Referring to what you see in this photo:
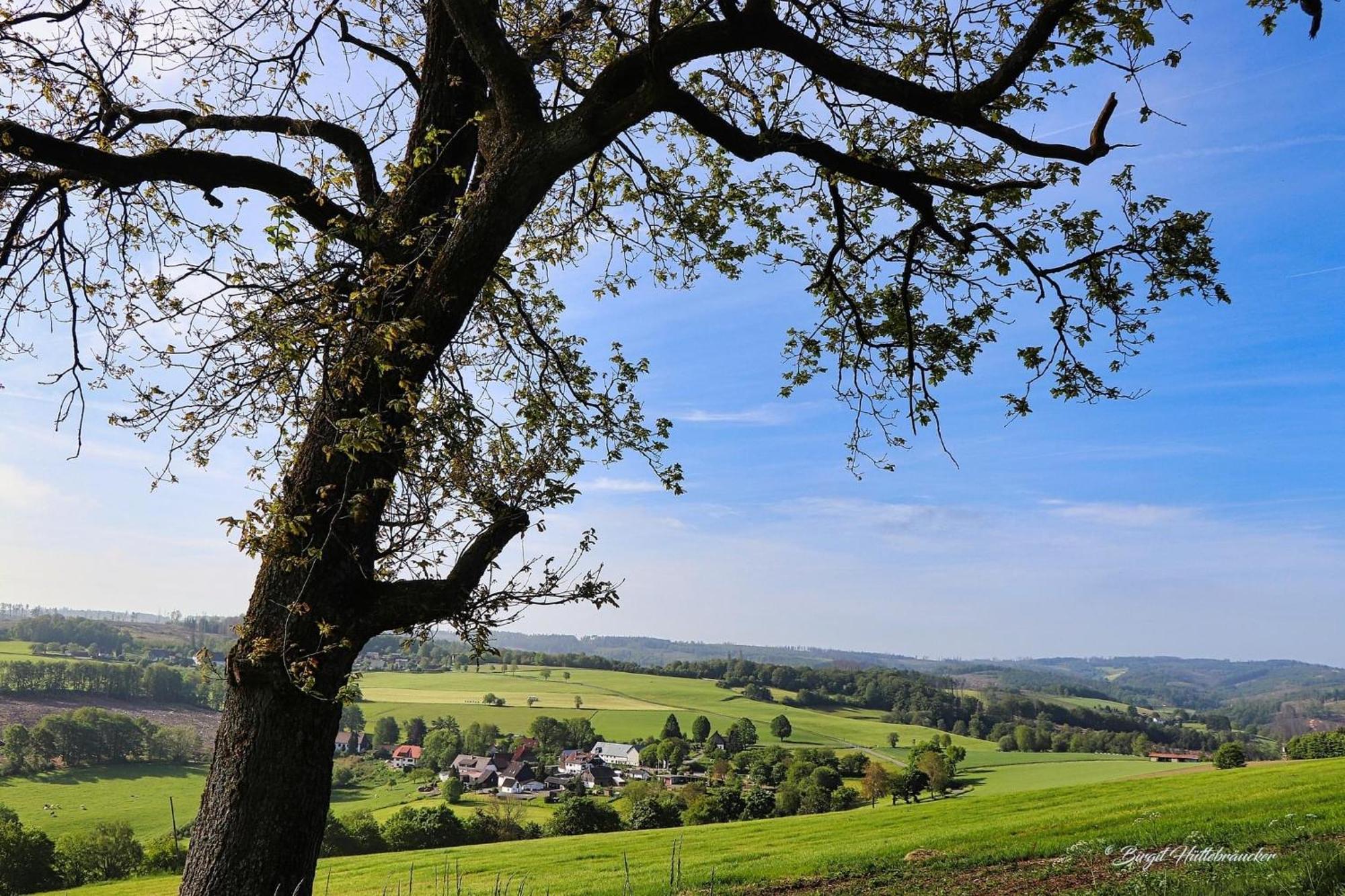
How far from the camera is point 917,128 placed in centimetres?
716

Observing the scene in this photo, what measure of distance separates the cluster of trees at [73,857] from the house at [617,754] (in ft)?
128

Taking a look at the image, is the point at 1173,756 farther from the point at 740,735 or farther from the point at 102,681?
the point at 102,681

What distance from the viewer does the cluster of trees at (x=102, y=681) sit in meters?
88.2

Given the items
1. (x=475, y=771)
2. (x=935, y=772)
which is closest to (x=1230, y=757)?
(x=935, y=772)

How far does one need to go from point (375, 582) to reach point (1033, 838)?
51.9 ft

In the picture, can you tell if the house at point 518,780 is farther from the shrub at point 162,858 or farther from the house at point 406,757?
the shrub at point 162,858

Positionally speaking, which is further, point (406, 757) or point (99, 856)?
point (406, 757)

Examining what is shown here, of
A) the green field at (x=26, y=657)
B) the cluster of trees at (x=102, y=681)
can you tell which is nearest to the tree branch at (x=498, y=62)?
the cluster of trees at (x=102, y=681)

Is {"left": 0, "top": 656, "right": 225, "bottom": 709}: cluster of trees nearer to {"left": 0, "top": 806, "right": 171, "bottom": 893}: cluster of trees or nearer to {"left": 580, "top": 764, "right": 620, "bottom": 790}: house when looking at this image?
{"left": 580, "top": 764, "right": 620, "bottom": 790}: house

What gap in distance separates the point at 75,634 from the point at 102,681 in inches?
1919

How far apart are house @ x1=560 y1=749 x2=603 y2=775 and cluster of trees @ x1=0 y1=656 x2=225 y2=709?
42567 mm

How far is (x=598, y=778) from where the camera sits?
66312 mm

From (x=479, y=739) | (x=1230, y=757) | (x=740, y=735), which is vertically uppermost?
(x=1230, y=757)

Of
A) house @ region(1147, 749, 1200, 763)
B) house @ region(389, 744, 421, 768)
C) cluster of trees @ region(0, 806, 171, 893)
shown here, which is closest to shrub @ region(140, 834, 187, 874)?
cluster of trees @ region(0, 806, 171, 893)
